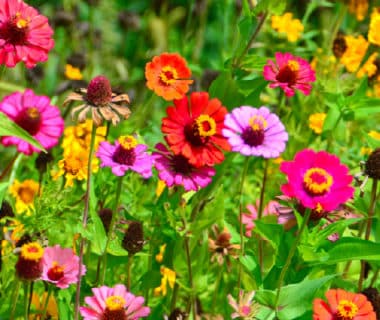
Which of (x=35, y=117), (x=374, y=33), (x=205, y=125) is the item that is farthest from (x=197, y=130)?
(x=374, y=33)

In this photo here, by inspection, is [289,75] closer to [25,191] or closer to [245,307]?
[245,307]

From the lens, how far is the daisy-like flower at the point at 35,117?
1.18 meters

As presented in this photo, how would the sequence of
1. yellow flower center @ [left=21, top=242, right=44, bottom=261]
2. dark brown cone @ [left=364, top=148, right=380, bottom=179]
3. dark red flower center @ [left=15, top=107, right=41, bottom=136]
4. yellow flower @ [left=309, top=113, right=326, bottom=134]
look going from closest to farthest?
yellow flower center @ [left=21, top=242, right=44, bottom=261], dark brown cone @ [left=364, top=148, right=380, bottom=179], dark red flower center @ [left=15, top=107, right=41, bottom=136], yellow flower @ [left=309, top=113, right=326, bottom=134]

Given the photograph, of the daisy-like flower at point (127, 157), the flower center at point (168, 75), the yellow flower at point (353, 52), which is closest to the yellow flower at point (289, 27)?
the yellow flower at point (353, 52)

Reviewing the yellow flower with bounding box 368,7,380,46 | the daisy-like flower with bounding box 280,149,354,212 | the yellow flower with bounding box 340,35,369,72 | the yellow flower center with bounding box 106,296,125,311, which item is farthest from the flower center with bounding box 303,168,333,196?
the yellow flower with bounding box 340,35,369,72

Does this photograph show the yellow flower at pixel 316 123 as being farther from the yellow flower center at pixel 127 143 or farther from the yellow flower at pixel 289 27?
the yellow flower center at pixel 127 143

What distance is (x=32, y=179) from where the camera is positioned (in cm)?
148

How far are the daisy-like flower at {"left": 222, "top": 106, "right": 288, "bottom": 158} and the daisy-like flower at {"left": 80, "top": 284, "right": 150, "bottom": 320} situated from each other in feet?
0.63

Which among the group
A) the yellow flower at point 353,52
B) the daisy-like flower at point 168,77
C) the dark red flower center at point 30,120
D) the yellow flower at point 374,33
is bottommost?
the dark red flower center at point 30,120

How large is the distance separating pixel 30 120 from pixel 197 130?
1.05 feet

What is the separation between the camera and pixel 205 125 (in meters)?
0.94

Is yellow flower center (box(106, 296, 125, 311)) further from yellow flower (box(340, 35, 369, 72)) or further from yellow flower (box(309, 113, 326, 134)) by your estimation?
yellow flower (box(340, 35, 369, 72))

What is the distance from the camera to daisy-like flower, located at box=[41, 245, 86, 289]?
94cm

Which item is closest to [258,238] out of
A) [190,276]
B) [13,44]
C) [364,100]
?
[190,276]
